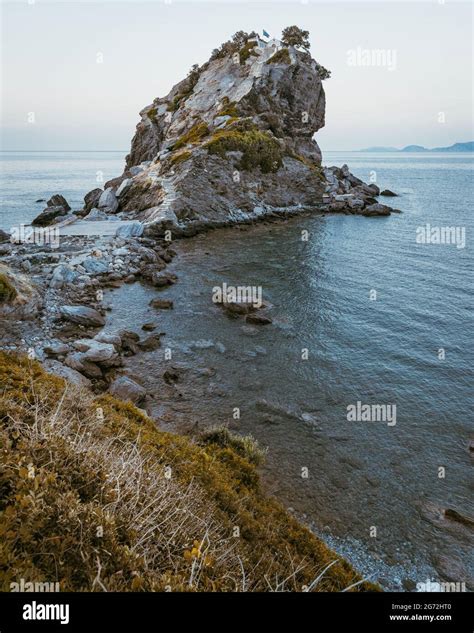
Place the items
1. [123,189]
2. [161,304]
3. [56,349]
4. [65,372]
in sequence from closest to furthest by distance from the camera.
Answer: [65,372], [56,349], [161,304], [123,189]

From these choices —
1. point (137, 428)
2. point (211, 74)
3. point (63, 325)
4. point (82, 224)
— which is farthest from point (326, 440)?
point (211, 74)

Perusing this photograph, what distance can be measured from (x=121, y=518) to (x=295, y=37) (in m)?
93.5

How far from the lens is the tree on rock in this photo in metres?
78.3

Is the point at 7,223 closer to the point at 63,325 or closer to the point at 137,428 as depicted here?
the point at 63,325

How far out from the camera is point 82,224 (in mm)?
44312

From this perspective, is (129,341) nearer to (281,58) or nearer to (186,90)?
(281,58)

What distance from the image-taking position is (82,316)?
2152 cm

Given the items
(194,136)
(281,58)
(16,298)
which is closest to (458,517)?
(16,298)

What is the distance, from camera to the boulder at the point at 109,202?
170 feet

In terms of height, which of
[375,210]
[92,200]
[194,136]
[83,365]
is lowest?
[83,365]

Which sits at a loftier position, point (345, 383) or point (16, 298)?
point (16, 298)

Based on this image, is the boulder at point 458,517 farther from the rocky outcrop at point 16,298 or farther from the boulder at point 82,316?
the rocky outcrop at point 16,298

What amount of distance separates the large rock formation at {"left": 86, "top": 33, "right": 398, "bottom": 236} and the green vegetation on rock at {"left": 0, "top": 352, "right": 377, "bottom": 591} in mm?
35583
